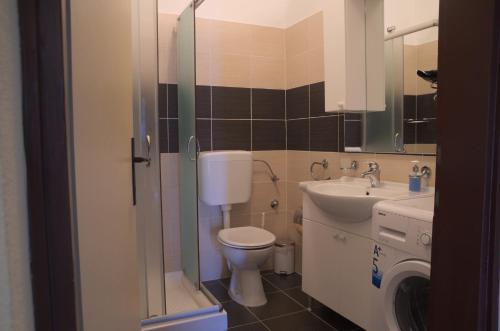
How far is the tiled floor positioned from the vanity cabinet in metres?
0.17

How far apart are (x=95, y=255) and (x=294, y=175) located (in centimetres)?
258

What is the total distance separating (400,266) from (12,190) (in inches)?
57.6

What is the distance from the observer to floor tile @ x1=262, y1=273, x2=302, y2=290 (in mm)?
2916

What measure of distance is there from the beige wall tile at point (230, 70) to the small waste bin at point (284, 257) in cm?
137

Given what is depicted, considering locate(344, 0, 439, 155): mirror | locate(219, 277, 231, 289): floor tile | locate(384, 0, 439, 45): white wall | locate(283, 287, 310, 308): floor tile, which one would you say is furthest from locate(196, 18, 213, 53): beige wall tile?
locate(283, 287, 310, 308): floor tile

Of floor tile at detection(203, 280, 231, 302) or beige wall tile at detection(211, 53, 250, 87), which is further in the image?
beige wall tile at detection(211, 53, 250, 87)

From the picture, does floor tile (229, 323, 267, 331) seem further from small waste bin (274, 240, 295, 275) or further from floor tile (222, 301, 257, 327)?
small waste bin (274, 240, 295, 275)

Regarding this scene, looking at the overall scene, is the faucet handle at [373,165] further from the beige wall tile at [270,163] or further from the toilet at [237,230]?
the beige wall tile at [270,163]

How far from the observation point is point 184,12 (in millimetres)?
2623

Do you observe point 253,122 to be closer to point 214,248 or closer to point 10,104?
point 214,248

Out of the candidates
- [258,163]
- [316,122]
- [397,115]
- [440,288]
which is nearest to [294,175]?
[258,163]

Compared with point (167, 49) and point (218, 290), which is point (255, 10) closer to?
point (167, 49)

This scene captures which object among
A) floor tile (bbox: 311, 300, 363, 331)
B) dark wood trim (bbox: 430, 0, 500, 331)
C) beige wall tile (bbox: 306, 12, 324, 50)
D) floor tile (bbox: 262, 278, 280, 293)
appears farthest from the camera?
floor tile (bbox: 262, 278, 280, 293)

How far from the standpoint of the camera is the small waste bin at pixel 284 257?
3092 millimetres
